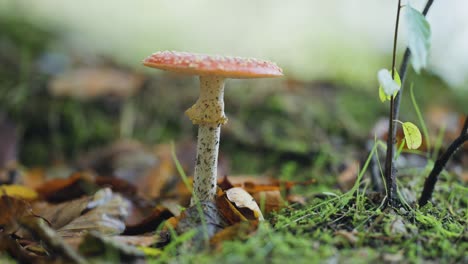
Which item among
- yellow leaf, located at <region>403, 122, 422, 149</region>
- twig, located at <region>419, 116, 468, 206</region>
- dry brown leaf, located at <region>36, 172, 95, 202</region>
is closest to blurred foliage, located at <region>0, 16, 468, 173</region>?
dry brown leaf, located at <region>36, 172, 95, 202</region>

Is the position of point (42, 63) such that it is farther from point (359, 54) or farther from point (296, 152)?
point (359, 54)

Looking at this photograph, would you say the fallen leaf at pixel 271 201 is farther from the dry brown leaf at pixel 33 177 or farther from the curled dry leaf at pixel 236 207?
the dry brown leaf at pixel 33 177

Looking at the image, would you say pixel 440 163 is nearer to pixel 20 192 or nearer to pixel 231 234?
pixel 231 234

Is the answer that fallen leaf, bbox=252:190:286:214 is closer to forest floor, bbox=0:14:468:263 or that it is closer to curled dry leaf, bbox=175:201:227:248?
forest floor, bbox=0:14:468:263

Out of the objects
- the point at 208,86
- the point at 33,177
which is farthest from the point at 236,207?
the point at 33,177

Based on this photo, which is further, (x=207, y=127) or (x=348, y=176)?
(x=348, y=176)

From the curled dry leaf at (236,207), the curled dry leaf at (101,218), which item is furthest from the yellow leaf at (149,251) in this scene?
the curled dry leaf at (101,218)

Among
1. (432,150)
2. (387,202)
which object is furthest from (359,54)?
(387,202)
